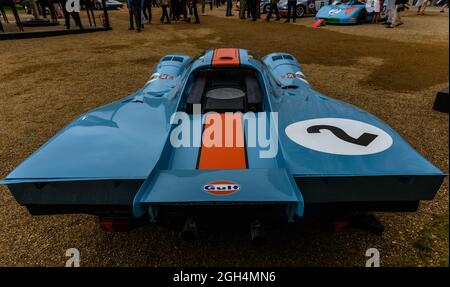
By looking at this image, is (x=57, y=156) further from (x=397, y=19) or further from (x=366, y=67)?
(x=397, y=19)

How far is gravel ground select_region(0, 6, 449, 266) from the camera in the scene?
2264mm

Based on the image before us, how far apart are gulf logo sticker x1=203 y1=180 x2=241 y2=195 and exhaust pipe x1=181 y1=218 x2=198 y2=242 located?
0.32 metres

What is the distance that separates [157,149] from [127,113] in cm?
80

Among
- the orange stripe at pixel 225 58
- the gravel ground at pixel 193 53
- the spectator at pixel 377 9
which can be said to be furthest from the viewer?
the spectator at pixel 377 9

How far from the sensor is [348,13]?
13.0 m

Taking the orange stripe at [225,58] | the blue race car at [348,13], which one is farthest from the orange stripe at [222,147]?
the blue race car at [348,13]

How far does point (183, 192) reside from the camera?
5.21 feet

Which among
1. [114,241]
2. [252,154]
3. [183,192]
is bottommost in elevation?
[114,241]

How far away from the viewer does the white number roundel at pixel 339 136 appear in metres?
2.05

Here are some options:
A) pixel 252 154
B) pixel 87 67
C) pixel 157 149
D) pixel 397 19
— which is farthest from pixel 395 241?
pixel 397 19

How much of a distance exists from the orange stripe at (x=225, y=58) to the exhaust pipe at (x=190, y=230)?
6.59 feet
